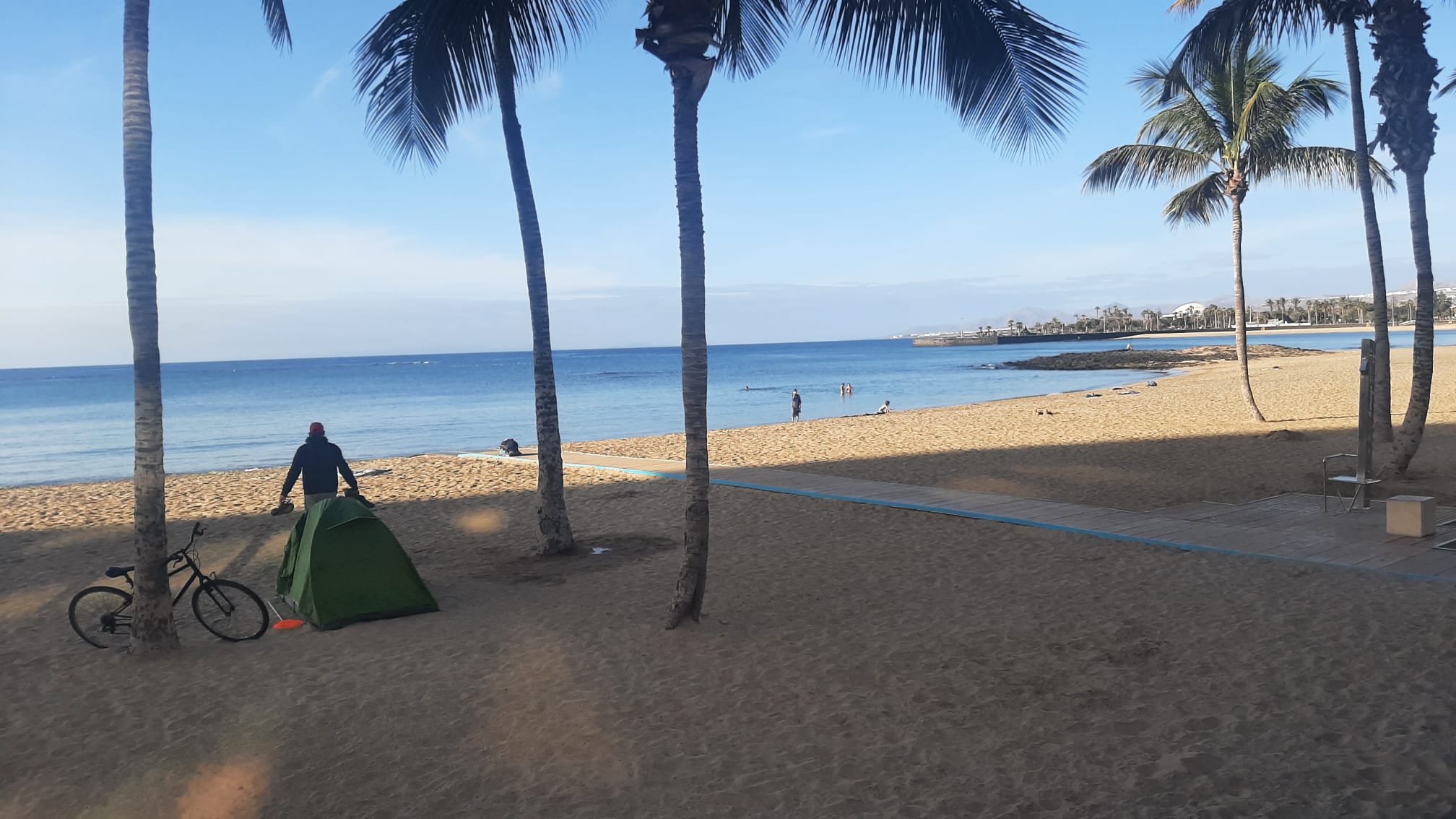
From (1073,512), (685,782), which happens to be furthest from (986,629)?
(1073,512)

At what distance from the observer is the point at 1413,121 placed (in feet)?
32.4

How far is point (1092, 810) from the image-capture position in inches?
142

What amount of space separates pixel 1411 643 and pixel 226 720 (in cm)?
673

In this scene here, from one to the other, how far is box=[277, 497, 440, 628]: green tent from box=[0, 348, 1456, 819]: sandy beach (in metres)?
0.22

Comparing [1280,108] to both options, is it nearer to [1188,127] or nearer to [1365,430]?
[1188,127]

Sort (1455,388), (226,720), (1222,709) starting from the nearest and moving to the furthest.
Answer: (1222,709) → (226,720) → (1455,388)

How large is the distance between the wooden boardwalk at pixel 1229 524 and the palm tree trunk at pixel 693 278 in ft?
14.7

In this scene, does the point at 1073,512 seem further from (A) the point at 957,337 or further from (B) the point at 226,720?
(A) the point at 957,337

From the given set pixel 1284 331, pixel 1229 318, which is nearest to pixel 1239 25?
pixel 1284 331

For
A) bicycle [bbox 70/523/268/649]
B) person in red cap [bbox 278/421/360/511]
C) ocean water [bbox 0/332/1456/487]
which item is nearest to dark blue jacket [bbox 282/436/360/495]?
person in red cap [bbox 278/421/360/511]

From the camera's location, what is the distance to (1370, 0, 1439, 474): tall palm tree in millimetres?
9820

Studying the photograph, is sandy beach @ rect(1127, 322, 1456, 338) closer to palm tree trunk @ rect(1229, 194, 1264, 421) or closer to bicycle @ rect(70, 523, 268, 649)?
palm tree trunk @ rect(1229, 194, 1264, 421)

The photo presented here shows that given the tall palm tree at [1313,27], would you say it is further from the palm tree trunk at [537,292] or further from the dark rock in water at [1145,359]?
the dark rock in water at [1145,359]

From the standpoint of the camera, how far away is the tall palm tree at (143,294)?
5746 millimetres
